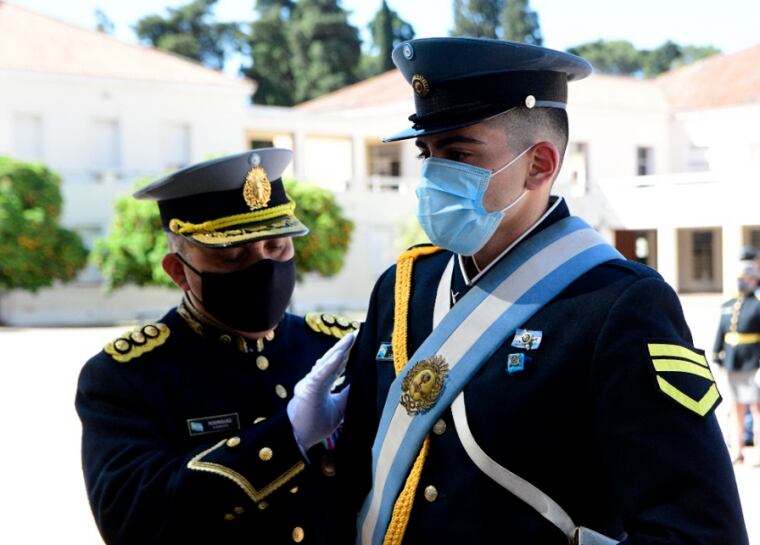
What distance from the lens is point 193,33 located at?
4997 cm

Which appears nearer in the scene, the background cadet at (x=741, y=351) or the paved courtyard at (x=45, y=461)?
the paved courtyard at (x=45, y=461)

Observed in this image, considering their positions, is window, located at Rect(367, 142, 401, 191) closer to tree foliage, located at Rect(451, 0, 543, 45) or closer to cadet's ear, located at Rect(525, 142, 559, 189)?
tree foliage, located at Rect(451, 0, 543, 45)

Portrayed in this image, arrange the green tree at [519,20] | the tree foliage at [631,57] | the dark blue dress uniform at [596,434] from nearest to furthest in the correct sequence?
the dark blue dress uniform at [596,434]
the green tree at [519,20]
the tree foliage at [631,57]

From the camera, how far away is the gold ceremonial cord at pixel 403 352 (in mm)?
1928

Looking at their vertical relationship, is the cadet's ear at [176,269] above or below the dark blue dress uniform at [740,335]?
above

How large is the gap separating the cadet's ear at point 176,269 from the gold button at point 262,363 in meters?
0.31

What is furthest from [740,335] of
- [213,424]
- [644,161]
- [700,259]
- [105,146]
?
[105,146]

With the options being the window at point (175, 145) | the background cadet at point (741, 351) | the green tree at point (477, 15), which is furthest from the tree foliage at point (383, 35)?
the background cadet at point (741, 351)

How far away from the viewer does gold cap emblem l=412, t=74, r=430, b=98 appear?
2.00 m

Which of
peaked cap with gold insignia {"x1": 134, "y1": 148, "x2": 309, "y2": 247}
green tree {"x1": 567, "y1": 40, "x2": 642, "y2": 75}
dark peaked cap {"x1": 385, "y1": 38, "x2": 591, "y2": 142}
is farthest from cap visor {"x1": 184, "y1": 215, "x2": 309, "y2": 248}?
green tree {"x1": 567, "y1": 40, "x2": 642, "y2": 75}

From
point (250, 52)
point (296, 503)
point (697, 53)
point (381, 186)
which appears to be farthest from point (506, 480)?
point (697, 53)

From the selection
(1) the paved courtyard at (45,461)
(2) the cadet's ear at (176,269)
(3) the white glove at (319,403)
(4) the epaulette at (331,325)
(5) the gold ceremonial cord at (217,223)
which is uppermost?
(5) the gold ceremonial cord at (217,223)

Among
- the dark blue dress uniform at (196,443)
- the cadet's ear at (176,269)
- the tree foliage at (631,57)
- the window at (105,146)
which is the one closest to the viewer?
the dark blue dress uniform at (196,443)

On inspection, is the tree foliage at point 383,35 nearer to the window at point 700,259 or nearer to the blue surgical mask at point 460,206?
the window at point 700,259
